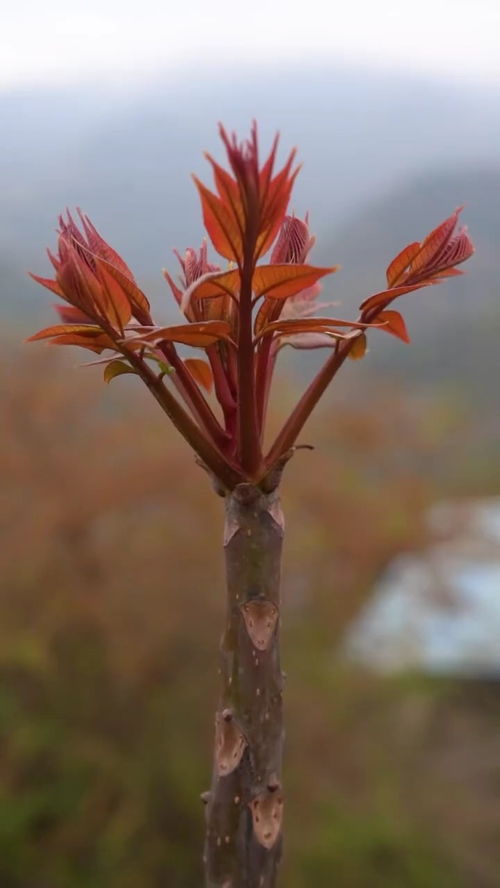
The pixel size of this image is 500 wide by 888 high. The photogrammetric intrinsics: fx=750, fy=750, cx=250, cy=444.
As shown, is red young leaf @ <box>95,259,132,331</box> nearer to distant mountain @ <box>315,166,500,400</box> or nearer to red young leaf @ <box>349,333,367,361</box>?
red young leaf @ <box>349,333,367,361</box>

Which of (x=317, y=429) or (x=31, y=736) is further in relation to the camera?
(x=317, y=429)

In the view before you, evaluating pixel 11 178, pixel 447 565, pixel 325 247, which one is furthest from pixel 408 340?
pixel 325 247

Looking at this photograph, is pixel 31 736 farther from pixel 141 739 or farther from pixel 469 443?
pixel 469 443

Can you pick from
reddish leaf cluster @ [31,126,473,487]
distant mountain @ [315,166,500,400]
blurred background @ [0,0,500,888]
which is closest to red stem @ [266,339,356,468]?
reddish leaf cluster @ [31,126,473,487]

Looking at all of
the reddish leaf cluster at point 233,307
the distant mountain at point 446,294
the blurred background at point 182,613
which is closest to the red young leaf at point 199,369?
the reddish leaf cluster at point 233,307

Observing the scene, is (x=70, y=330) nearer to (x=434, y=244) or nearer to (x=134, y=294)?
(x=134, y=294)

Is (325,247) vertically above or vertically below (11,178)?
below
